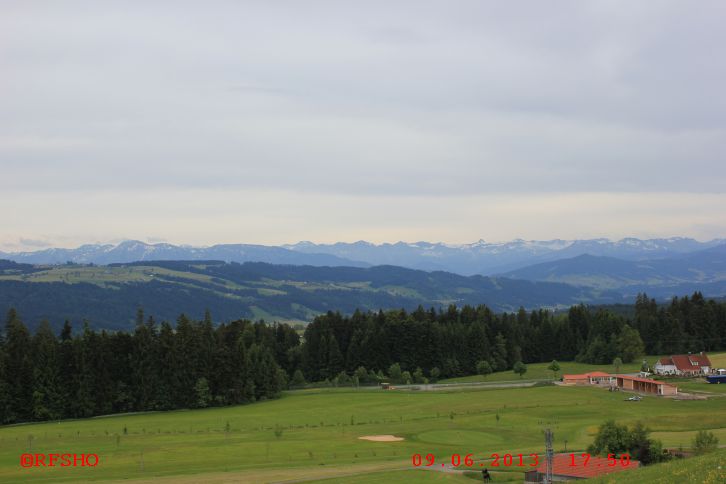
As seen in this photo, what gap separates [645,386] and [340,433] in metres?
49.7

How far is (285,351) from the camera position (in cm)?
13512

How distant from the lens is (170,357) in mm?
103062

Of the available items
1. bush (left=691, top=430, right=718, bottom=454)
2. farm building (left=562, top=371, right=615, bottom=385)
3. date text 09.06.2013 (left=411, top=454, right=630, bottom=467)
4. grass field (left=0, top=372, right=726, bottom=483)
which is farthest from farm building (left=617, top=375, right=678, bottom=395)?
bush (left=691, top=430, right=718, bottom=454)

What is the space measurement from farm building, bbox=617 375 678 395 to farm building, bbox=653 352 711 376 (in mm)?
16861

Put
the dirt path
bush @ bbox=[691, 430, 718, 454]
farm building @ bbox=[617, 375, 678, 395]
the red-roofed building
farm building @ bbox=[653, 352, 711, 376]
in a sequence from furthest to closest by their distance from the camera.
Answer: farm building @ bbox=[653, 352, 711, 376] < farm building @ bbox=[617, 375, 678, 395] < the dirt path < bush @ bbox=[691, 430, 718, 454] < the red-roofed building

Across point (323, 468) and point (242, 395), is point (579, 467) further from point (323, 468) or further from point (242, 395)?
point (242, 395)

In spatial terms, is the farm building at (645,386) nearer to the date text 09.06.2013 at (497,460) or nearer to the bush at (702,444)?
the date text 09.06.2013 at (497,460)

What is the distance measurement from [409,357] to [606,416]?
54.1 metres

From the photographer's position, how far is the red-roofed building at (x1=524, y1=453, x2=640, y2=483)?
43750 millimetres

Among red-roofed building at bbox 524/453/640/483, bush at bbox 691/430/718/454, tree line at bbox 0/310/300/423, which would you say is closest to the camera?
red-roofed building at bbox 524/453/640/483

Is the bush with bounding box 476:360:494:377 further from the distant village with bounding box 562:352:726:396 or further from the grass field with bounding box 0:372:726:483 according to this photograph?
the grass field with bounding box 0:372:726:483

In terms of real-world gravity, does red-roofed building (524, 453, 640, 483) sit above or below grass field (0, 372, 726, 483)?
above

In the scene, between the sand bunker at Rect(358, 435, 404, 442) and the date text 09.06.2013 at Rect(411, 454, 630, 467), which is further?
the sand bunker at Rect(358, 435, 404, 442)
